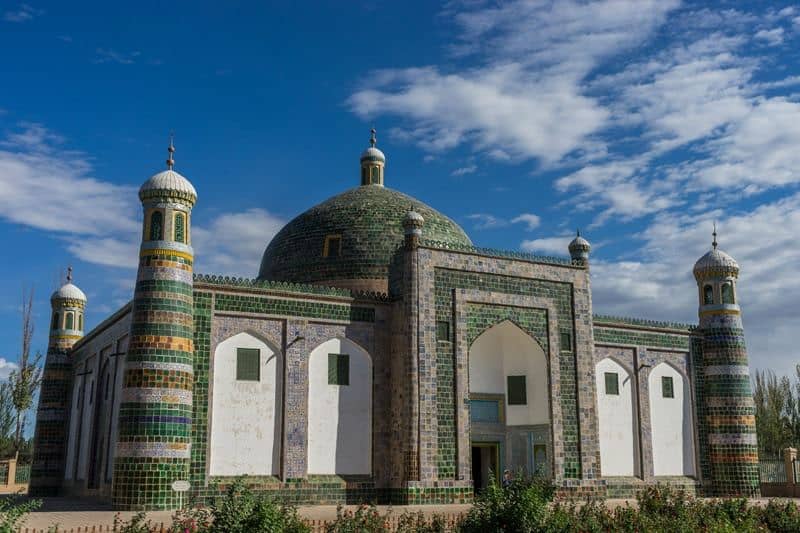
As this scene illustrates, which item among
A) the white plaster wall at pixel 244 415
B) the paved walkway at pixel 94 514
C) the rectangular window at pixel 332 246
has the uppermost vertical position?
the rectangular window at pixel 332 246

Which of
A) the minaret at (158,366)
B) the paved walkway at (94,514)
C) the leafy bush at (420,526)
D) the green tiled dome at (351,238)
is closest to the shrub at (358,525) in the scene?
the leafy bush at (420,526)

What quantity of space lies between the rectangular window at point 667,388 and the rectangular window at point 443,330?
9185 millimetres

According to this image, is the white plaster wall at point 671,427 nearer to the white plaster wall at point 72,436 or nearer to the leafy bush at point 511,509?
the leafy bush at point 511,509

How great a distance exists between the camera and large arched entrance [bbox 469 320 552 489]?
957 inches

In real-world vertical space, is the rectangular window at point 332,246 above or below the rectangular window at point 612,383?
above

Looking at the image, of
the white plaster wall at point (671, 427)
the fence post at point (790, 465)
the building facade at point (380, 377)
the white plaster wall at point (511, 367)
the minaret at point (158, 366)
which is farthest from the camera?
the fence post at point (790, 465)

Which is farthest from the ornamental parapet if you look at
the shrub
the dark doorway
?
the shrub

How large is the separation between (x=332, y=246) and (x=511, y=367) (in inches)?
270

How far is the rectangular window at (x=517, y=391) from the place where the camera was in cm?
2483

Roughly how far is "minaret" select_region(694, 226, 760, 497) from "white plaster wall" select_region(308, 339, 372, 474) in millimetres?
12665

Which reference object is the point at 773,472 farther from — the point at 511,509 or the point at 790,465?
the point at 511,509

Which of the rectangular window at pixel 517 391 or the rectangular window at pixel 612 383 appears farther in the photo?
the rectangular window at pixel 612 383

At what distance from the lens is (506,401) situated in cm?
2509

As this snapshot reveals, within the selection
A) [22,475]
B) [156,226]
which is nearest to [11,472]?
[22,475]
